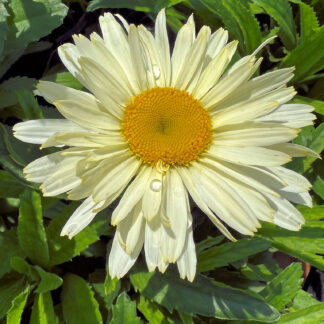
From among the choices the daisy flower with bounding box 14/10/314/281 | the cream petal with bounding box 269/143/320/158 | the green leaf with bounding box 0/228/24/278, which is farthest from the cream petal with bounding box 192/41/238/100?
the green leaf with bounding box 0/228/24/278

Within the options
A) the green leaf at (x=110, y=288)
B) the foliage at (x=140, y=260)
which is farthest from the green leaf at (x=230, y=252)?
the green leaf at (x=110, y=288)

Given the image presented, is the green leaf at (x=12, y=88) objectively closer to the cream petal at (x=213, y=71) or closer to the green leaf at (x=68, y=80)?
the green leaf at (x=68, y=80)

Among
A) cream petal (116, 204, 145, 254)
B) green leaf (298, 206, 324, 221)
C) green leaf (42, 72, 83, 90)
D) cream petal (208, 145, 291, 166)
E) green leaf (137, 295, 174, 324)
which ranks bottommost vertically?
green leaf (137, 295, 174, 324)

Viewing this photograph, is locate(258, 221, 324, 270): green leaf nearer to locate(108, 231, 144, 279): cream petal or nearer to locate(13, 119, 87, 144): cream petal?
locate(108, 231, 144, 279): cream petal

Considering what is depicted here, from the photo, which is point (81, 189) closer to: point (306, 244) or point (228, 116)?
point (228, 116)

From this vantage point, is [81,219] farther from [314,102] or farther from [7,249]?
[314,102]

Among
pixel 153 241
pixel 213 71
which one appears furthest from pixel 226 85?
pixel 153 241
